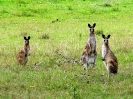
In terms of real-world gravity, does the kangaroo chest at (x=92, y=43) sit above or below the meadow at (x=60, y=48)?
above

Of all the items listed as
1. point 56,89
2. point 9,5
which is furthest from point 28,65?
point 9,5

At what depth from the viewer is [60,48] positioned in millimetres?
15320

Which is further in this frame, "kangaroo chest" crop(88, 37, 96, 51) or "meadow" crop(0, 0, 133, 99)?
"kangaroo chest" crop(88, 37, 96, 51)

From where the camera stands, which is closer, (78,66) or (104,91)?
(104,91)

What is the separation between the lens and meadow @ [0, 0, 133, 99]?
9.98 metres

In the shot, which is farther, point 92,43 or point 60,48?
point 60,48

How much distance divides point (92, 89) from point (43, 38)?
29.9 ft

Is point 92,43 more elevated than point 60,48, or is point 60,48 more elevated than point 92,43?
point 92,43

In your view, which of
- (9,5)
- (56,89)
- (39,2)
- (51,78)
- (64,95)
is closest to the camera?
(64,95)

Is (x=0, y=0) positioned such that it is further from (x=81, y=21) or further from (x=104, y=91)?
(x=104, y=91)

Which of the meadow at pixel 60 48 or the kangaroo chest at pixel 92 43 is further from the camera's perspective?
the kangaroo chest at pixel 92 43

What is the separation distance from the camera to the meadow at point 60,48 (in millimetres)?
9977

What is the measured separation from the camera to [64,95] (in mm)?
9391

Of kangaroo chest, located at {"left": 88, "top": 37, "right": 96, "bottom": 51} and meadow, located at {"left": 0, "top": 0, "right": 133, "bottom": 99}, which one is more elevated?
kangaroo chest, located at {"left": 88, "top": 37, "right": 96, "bottom": 51}
